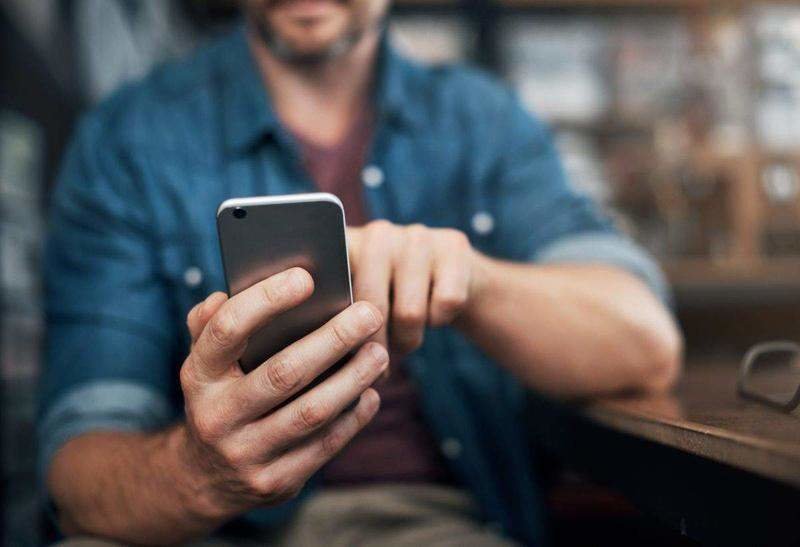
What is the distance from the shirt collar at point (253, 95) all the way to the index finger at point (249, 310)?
0.60m

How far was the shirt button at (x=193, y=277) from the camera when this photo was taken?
1078 mm

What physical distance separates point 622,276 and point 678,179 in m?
2.36

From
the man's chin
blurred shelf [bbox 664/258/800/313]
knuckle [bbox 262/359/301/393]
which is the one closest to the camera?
knuckle [bbox 262/359/301/393]

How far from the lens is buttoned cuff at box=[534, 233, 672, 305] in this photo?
1.08m

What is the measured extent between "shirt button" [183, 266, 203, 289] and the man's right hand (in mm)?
409

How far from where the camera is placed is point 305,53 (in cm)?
117

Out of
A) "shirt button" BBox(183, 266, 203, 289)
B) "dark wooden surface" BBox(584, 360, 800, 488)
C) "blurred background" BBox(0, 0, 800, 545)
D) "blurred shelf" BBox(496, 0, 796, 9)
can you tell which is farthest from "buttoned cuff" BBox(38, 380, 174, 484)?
"blurred shelf" BBox(496, 0, 796, 9)

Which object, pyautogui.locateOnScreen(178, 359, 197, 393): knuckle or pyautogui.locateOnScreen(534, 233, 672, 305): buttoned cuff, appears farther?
pyautogui.locateOnScreen(534, 233, 672, 305): buttoned cuff

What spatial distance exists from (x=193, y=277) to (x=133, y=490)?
0.37m

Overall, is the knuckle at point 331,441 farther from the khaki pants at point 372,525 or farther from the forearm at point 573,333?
the khaki pants at point 372,525

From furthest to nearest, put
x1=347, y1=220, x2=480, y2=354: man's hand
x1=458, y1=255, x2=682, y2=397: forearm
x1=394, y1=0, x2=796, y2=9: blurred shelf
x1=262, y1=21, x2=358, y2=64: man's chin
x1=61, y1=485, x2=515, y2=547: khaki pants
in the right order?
x1=394, y1=0, x2=796, y2=9: blurred shelf
x1=262, y1=21, x2=358, y2=64: man's chin
x1=61, y1=485, x2=515, y2=547: khaki pants
x1=458, y1=255, x2=682, y2=397: forearm
x1=347, y1=220, x2=480, y2=354: man's hand

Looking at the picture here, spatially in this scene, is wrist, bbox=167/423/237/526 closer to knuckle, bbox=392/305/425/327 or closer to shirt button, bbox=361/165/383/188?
knuckle, bbox=392/305/425/327

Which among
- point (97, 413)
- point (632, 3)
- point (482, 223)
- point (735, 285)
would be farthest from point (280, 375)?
point (632, 3)

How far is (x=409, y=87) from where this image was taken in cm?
129
